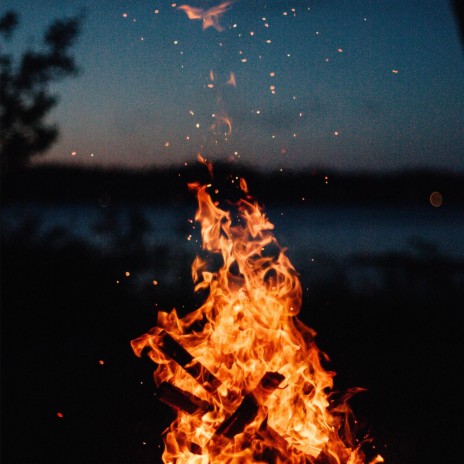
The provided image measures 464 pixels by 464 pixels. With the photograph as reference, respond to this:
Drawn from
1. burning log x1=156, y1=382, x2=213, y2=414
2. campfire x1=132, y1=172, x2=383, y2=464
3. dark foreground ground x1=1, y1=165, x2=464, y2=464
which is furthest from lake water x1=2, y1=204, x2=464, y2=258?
burning log x1=156, y1=382, x2=213, y2=414

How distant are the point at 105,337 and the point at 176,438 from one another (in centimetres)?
343

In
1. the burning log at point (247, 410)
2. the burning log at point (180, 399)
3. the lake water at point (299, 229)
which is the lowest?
the lake water at point (299, 229)

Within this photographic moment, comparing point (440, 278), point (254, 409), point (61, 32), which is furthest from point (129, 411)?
point (440, 278)

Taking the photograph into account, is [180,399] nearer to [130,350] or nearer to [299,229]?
[130,350]

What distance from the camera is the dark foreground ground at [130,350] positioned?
4383 mm

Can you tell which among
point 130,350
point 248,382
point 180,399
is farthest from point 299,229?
point 180,399

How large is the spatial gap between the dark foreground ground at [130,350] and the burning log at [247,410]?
0.70m

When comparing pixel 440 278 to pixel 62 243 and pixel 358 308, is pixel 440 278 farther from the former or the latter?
pixel 62 243

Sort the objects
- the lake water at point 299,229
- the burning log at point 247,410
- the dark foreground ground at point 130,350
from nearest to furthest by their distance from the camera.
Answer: the burning log at point 247,410 < the dark foreground ground at point 130,350 < the lake water at point 299,229

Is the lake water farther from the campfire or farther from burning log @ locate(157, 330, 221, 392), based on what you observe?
burning log @ locate(157, 330, 221, 392)

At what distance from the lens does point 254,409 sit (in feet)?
9.53

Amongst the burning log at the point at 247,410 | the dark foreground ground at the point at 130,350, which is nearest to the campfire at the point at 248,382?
the burning log at the point at 247,410

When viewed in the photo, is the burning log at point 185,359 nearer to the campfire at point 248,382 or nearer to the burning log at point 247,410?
the campfire at point 248,382

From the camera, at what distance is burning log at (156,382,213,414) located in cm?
298
